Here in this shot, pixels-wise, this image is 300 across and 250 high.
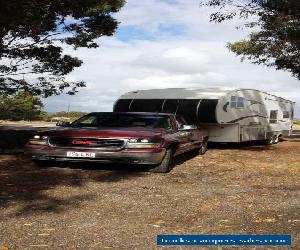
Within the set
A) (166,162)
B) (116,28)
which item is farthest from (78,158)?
(116,28)

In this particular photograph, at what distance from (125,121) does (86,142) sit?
1.60 m

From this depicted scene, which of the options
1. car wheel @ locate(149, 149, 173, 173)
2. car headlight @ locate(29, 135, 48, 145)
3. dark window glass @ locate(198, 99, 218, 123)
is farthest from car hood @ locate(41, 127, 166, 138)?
dark window glass @ locate(198, 99, 218, 123)

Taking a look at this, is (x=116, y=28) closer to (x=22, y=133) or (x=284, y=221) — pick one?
(x=22, y=133)

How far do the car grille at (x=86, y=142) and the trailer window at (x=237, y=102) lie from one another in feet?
23.0

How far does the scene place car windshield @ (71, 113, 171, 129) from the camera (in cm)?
1126

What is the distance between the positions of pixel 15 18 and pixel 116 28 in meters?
8.17

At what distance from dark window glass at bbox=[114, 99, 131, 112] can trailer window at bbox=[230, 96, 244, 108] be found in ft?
12.7

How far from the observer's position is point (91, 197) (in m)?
7.59

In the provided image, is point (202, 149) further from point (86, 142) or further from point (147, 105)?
point (86, 142)

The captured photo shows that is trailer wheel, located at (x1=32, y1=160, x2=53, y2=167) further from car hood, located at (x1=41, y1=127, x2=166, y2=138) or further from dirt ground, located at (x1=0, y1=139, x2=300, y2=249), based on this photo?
car hood, located at (x1=41, y1=127, x2=166, y2=138)

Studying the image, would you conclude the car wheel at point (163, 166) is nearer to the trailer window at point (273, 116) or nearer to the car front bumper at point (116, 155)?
the car front bumper at point (116, 155)

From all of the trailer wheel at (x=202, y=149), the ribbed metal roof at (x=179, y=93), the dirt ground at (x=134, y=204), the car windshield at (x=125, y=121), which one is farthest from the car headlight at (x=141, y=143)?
the ribbed metal roof at (x=179, y=93)

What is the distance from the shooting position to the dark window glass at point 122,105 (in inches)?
689

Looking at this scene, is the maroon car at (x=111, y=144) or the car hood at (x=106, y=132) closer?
the maroon car at (x=111, y=144)
